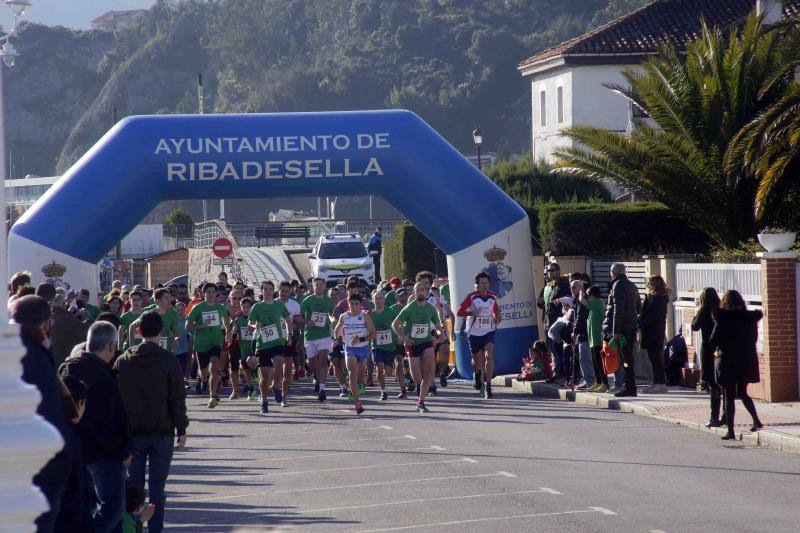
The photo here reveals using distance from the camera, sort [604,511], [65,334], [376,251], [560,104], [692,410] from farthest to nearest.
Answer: [560,104], [376,251], [692,410], [65,334], [604,511]

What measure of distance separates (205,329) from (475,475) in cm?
879

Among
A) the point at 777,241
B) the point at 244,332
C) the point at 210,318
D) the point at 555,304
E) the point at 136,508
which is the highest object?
the point at 777,241

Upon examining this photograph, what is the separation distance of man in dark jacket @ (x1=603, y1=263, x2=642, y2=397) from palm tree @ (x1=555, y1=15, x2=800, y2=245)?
4.64 m

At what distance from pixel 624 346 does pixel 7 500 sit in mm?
15224

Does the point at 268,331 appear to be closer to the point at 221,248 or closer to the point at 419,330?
the point at 419,330

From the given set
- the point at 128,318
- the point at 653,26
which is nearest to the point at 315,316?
the point at 128,318

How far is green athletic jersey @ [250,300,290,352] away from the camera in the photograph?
61.5 feet

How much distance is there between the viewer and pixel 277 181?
72.6ft

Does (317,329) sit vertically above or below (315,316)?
below

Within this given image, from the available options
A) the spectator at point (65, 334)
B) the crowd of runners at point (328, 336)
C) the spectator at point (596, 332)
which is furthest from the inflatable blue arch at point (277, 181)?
the spectator at point (65, 334)

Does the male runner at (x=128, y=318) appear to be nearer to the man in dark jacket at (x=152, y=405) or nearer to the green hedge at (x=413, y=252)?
the man in dark jacket at (x=152, y=405)

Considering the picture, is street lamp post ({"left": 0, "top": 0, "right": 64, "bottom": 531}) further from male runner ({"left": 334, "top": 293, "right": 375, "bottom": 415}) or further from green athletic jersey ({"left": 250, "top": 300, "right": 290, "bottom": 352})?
green athletic jersey ({"left": 250, "top": 300, "right": 290, "bottom": 352})

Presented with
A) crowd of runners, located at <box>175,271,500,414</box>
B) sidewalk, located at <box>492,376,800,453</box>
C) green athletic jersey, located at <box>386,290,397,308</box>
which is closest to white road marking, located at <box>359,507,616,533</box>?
sidewalk, located at <box>492,376,800,453</box>

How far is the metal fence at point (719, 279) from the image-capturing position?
1790 cm
